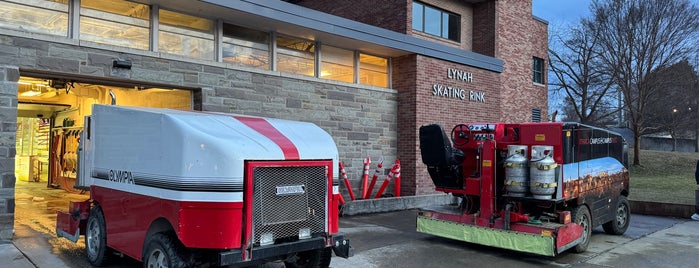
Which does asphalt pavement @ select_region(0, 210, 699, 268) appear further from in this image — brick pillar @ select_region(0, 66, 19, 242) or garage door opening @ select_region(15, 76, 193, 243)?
garage door opening @ select_region(15, 76, 193, 243)

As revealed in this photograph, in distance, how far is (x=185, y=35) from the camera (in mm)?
10344

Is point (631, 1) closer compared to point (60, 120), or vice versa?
point (60, 120)

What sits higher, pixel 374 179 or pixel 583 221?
pixel 374 179

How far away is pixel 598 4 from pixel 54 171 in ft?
78.7

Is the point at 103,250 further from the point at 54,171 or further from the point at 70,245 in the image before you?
the point at 54,171

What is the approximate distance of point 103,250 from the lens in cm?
639

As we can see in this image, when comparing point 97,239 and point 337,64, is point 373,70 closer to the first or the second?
point 337,64

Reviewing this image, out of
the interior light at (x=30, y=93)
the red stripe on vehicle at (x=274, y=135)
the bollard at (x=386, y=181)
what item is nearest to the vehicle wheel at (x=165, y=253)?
A: the red stripe on vehicle at (x=274, y=135)

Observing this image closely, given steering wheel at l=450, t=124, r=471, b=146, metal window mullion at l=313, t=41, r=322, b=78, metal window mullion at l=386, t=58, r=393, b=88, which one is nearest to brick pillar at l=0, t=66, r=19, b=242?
metal window mullion at l=313, t=41, r=322, b=78

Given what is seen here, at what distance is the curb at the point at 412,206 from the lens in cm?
1163

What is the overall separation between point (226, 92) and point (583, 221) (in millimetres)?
7247

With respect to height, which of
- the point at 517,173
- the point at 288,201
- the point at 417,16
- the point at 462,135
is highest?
the point at 417,16

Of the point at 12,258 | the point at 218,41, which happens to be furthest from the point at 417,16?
the point at 12,258

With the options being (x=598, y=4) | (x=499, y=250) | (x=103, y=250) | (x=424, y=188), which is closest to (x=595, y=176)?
(x=499, y=250)
